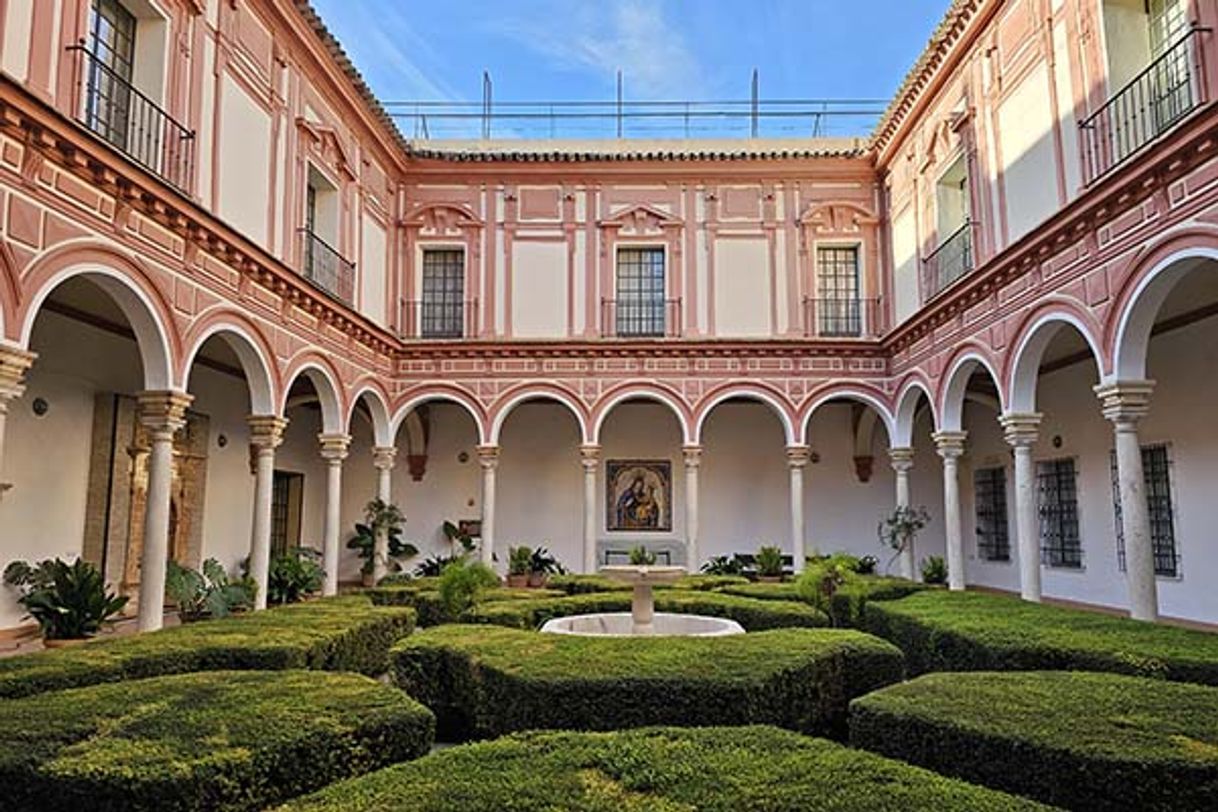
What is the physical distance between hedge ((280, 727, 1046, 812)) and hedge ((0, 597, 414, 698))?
124 inches

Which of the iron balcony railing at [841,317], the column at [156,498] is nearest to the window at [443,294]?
the iron balcony railing at [841,317]

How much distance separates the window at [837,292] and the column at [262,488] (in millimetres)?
10018

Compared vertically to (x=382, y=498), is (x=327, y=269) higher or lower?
higher

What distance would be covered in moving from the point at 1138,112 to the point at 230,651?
31.4 feet

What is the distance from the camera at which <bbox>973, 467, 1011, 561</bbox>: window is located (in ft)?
52.7

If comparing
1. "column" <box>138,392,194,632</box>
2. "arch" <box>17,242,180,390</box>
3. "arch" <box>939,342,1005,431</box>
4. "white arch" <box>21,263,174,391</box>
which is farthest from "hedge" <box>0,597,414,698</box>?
"arch" <box>939,342,1005,431</box>

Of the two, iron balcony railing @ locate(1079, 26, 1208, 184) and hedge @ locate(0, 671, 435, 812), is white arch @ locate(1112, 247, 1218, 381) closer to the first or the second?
iron balcony railing @ locate(1079, 26, 1208, 184)

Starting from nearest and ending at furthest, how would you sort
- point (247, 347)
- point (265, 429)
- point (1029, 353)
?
point (1029, 353) < point (247, 347) < point (265, 429)

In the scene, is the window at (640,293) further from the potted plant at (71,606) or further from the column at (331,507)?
the potted plant at (71,606)

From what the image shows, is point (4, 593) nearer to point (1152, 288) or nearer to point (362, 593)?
point (362, 593)

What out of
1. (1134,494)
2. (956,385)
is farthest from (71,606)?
(956,385)

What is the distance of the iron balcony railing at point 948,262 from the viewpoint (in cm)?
1240

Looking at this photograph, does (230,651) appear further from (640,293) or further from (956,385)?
(640,293)

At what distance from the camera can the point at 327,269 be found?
13344mm
